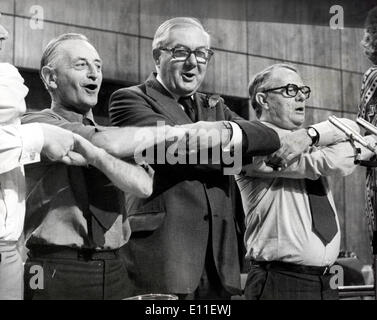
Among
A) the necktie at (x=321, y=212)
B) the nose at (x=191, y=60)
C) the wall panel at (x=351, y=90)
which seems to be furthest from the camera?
the wall panel at (x=351, y=90)

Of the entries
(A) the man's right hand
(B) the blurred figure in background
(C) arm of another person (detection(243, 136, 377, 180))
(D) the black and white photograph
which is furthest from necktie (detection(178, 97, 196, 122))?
(B) the blurred figure in background

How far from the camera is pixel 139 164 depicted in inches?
86.0

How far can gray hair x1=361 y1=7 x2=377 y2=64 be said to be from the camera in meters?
2.90

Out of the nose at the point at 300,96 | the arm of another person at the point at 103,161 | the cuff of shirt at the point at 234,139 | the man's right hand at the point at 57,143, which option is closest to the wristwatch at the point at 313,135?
the nose at the point at 300,96

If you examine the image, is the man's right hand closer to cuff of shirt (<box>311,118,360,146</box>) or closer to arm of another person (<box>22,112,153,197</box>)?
arm of another person (<box>22,112,153,197</box>)

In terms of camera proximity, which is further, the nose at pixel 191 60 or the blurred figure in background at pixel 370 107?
the blurred figure in background at pixel 370 107

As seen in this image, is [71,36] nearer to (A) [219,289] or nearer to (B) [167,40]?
(B) [167,40]

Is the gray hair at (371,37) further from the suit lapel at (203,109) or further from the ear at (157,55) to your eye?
the ear at (157,55)

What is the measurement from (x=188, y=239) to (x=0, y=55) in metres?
0.90

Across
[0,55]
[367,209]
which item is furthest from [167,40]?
[367,209]

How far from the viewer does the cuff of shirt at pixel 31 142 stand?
6.33 feet

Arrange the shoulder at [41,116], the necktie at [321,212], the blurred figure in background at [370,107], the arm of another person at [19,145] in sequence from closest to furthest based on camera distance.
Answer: the arm of another person at [19,145] < the shoulder at [41,116] < the necktie at [321,212] < the blurred figure in background at [370,107]

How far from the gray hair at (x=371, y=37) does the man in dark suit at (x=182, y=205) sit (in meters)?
0.86

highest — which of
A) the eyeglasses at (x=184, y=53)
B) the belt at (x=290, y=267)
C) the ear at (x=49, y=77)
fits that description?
the eyeglasses at (x=184, y=53)
